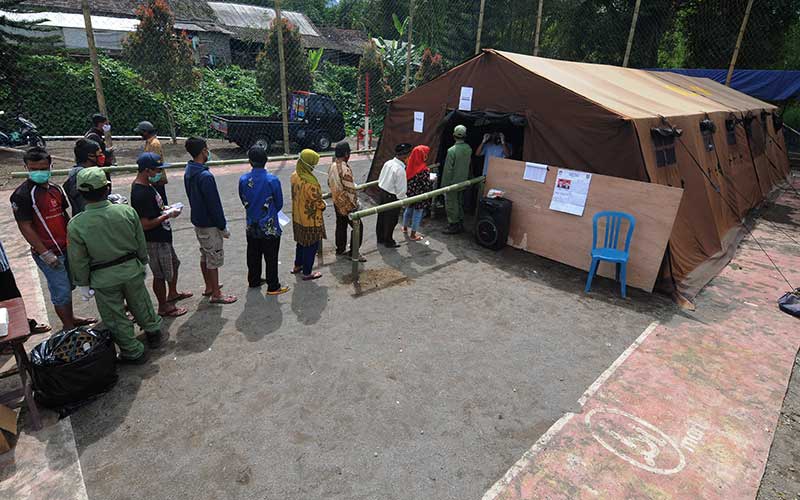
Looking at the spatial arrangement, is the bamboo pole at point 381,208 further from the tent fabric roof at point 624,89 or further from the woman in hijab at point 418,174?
the tent fabric roof at point 624,89

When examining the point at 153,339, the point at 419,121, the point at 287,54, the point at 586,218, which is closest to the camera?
the point at 153,339

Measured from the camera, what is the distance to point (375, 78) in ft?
67.6

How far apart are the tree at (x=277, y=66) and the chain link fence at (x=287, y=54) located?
0.15ft

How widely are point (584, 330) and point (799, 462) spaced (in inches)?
82.3

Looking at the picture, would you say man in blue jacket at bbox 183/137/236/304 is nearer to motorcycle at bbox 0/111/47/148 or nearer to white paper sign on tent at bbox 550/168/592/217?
white paper sign on tent at bbox 550/168/592/217

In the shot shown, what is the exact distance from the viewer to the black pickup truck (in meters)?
13.8

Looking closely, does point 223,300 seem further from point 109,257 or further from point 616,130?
point 616,130

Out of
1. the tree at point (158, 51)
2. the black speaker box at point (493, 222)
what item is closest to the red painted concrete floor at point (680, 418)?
the black speaker box at point (493, 222)

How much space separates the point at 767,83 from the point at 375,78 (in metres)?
15.7

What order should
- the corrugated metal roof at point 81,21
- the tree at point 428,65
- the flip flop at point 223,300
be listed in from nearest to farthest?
1. the flip flop at point 223,300
2. the corrugated metal roof at point 81,21
3. the tree at point 428,65

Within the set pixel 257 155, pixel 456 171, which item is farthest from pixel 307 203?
pixel 456 171

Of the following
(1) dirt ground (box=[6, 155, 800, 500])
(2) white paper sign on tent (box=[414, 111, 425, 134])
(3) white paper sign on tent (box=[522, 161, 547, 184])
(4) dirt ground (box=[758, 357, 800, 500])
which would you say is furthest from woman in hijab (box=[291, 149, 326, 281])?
(4) dirt ground (box=[758, 357, 800, 500])

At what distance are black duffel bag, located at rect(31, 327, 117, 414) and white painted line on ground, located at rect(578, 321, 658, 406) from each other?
4177 millimetres

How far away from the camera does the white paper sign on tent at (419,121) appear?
8.95 m
